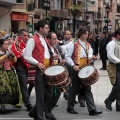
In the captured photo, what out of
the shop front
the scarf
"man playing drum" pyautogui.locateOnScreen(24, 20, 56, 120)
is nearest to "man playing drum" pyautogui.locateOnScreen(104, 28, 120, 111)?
the scarf

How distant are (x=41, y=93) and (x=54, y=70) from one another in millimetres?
467

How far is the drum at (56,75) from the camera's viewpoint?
8.01 m

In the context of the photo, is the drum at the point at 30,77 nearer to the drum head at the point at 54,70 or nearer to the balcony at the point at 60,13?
the drum head at the point at 54,70

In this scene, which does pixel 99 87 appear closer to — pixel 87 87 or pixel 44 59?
pixel 87 87

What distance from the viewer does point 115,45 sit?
386 inches

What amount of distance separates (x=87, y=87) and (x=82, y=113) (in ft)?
2.26

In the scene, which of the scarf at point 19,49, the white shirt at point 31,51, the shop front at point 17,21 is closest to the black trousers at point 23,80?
the scarf at point 19,49

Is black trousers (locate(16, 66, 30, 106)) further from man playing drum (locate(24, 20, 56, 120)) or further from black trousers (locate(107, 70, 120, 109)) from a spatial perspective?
black trousers (locate(107, 70, 120, 109))

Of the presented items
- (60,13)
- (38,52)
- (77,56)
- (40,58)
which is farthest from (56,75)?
(60,13)

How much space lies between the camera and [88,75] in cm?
905

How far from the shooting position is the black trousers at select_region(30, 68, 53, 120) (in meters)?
8.13

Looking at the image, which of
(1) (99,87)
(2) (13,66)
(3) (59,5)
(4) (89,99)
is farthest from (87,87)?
(3) (59,5)

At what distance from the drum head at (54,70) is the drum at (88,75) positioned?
95cm

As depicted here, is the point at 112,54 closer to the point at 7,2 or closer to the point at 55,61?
the point at 55,61
